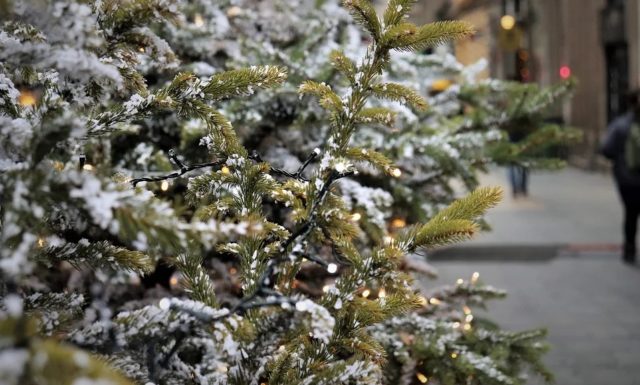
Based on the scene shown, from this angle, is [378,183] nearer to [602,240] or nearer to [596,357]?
[596,357]

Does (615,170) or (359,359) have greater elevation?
(359,359)

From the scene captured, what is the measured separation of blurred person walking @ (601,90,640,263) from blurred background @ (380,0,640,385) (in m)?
0.60

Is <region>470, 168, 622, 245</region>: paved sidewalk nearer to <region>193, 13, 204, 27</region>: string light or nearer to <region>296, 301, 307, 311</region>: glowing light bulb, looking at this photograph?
<region>193, 13, 204, 27</region>: string light

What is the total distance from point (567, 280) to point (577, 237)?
2678 millimetres

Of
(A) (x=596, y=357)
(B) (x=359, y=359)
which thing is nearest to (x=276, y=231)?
(B) (x=359, y=359)

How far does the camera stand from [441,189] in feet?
14.0

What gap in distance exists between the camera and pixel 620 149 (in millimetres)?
9078

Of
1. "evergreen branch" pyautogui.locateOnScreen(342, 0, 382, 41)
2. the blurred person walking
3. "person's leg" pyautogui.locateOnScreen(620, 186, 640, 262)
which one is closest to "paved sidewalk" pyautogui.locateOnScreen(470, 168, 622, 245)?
"person's leg" pyautogui.locateOnScreen(620, 186, 640, 262)

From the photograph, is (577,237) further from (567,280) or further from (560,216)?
(567,280)

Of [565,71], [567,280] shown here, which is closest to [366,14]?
[567,280]

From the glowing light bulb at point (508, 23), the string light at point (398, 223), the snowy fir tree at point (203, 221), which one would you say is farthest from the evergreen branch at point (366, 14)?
the glowing light bulb at point (508, 23)

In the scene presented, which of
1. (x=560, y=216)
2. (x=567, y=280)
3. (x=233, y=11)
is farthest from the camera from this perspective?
(x=560, y=216)

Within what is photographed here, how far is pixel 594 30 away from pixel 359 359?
24581 mm

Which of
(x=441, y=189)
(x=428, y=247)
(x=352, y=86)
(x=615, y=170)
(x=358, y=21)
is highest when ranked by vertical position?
(x=358, y=21)
